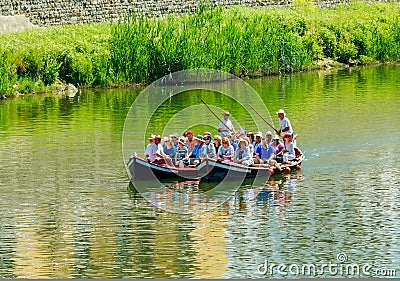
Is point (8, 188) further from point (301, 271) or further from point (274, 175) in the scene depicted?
point (301, 271)

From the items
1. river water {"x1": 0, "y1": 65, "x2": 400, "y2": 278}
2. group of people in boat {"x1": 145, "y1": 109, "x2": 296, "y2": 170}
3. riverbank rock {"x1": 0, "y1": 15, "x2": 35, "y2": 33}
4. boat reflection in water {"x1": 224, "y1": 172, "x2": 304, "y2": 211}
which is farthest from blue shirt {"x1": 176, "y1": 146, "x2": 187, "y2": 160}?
riverbank rock {"x1": 0, "y1": 15, "x2": 35, "y2": 33}

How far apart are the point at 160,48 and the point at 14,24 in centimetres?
595

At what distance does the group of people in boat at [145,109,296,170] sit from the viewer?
24188 millimetres

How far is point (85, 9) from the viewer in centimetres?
4600

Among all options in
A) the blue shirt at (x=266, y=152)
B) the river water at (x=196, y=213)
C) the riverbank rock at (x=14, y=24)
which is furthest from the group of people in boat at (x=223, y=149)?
the riverbank rock at (x=14, y=24)

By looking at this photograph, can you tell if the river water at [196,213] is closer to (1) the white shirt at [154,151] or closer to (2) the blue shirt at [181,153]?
(1) the white shirt at [154,151]

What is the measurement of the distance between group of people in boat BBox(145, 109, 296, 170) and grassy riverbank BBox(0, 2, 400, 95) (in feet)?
47.4

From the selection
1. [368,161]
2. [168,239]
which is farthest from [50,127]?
[168,239]

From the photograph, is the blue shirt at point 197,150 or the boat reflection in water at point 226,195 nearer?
the boat reflection in water at point 226,195

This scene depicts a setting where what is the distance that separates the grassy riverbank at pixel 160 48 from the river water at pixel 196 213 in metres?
6.45

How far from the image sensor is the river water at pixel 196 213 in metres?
17.5

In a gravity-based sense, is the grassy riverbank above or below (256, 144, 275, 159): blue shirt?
above

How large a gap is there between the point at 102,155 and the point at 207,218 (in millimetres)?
6825

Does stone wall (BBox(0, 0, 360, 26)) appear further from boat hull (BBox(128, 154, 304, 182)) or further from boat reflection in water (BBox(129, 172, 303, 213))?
boat reflection in water (BBox(129, 172, 303, 213))
